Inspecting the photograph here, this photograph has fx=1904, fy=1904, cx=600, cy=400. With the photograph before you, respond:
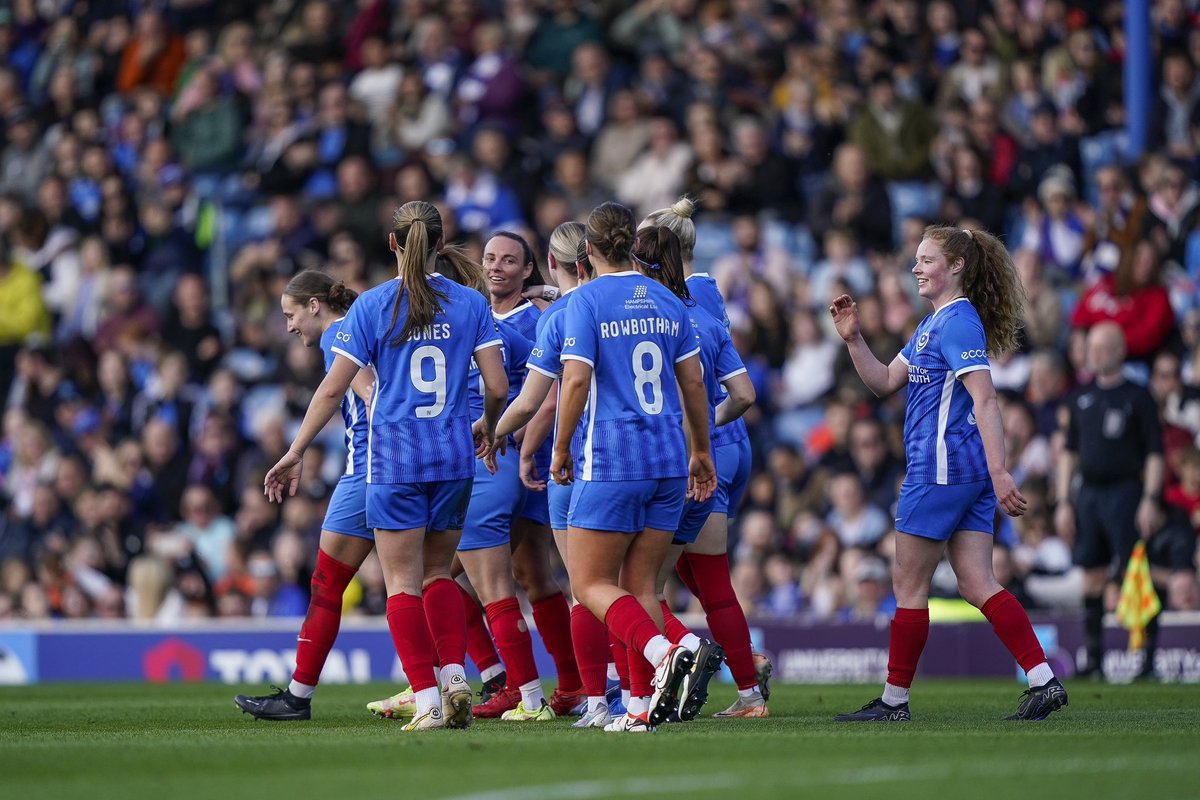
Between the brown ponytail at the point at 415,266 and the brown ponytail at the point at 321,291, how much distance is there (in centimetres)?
101

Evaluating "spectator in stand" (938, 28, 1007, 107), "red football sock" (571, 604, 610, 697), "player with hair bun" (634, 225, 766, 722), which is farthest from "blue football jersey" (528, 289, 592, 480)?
"spectator in stand" (938, 28, 1007, 107)

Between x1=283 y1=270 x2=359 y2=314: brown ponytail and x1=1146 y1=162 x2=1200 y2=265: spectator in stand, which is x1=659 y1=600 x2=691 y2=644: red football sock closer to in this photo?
x1=283 y1=270 x2=359 y2=314: brown ponytail

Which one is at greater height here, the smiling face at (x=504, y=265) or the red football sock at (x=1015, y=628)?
the smiling face at (x=504, y=265)

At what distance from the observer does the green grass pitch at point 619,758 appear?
5938 mm

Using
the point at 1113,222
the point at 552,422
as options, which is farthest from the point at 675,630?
the point at 1113,222

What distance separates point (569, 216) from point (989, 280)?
9.02 metres

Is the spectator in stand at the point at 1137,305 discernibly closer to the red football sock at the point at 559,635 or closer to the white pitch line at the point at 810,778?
the red football sock at the point at 559,635

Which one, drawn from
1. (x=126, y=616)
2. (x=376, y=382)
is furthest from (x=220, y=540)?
(x=376, y=382)

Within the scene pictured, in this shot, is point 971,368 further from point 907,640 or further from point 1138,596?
point 1138,596

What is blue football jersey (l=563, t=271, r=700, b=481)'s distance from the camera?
26.1 feet

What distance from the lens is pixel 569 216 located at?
58.1 feet

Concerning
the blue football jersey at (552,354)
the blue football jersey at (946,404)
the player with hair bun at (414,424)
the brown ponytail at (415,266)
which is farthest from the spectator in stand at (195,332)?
the blue football jersey at (946,404)

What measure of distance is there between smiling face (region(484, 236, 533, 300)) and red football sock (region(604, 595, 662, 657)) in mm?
2367

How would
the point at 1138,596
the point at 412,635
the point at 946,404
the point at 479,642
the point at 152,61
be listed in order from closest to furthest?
the point at 412,635 < the point at 946,404 < the point at 479,642 < the point at 1138,596 < the point at 152,61
